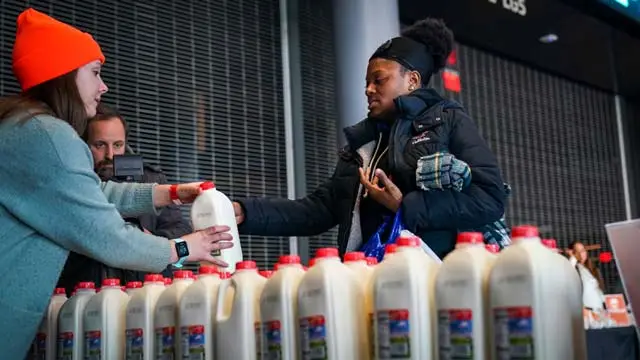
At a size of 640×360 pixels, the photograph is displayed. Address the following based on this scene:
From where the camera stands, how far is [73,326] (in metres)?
2.29

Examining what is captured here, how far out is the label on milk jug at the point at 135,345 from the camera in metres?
2.14

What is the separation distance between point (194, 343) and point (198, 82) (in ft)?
12.0

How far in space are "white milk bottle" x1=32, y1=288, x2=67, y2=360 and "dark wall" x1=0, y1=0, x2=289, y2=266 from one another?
2502 mm

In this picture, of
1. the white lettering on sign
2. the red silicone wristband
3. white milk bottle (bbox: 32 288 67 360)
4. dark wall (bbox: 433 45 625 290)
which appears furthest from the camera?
dark wall (bbox: 433 45 625 290)

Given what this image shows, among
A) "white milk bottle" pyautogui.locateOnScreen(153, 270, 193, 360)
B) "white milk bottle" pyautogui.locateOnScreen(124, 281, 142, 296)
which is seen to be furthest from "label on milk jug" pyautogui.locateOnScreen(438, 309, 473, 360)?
"white milk bottle" pyautogui.locateOnScreen(124, 281, 142, 296)

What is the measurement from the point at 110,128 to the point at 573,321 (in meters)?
2.14

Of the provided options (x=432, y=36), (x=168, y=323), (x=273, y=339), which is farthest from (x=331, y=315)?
(x=432, y=36)

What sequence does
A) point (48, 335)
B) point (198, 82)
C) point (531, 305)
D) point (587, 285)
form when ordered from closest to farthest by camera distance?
point (531, 305), point (48, 335), point (198, 82), point (587, 285)

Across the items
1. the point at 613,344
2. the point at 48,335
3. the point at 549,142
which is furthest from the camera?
the point at 549,142

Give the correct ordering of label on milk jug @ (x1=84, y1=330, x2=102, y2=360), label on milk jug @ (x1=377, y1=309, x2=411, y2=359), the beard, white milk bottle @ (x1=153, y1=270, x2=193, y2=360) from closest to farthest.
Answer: label on milk jug @ (x1=377, y1=309, x2=411, y2=359) < white milk bottle @ (x1=153, y1=270, x2=193, y2=360) < label on milk jug @ (x1=84, y1=330, x2=102, y2=360) < the beard

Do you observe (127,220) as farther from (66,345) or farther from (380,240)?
(380,240)

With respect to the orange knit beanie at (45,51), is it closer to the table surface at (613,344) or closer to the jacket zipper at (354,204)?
the jacket zipper at (354,204)

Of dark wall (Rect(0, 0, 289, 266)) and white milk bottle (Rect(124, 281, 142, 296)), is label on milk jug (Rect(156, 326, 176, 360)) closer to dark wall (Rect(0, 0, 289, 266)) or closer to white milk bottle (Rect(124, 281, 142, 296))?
white milk bottle (Rect(124, 281, 142, 296))

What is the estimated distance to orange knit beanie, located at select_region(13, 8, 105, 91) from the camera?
2271 mm
